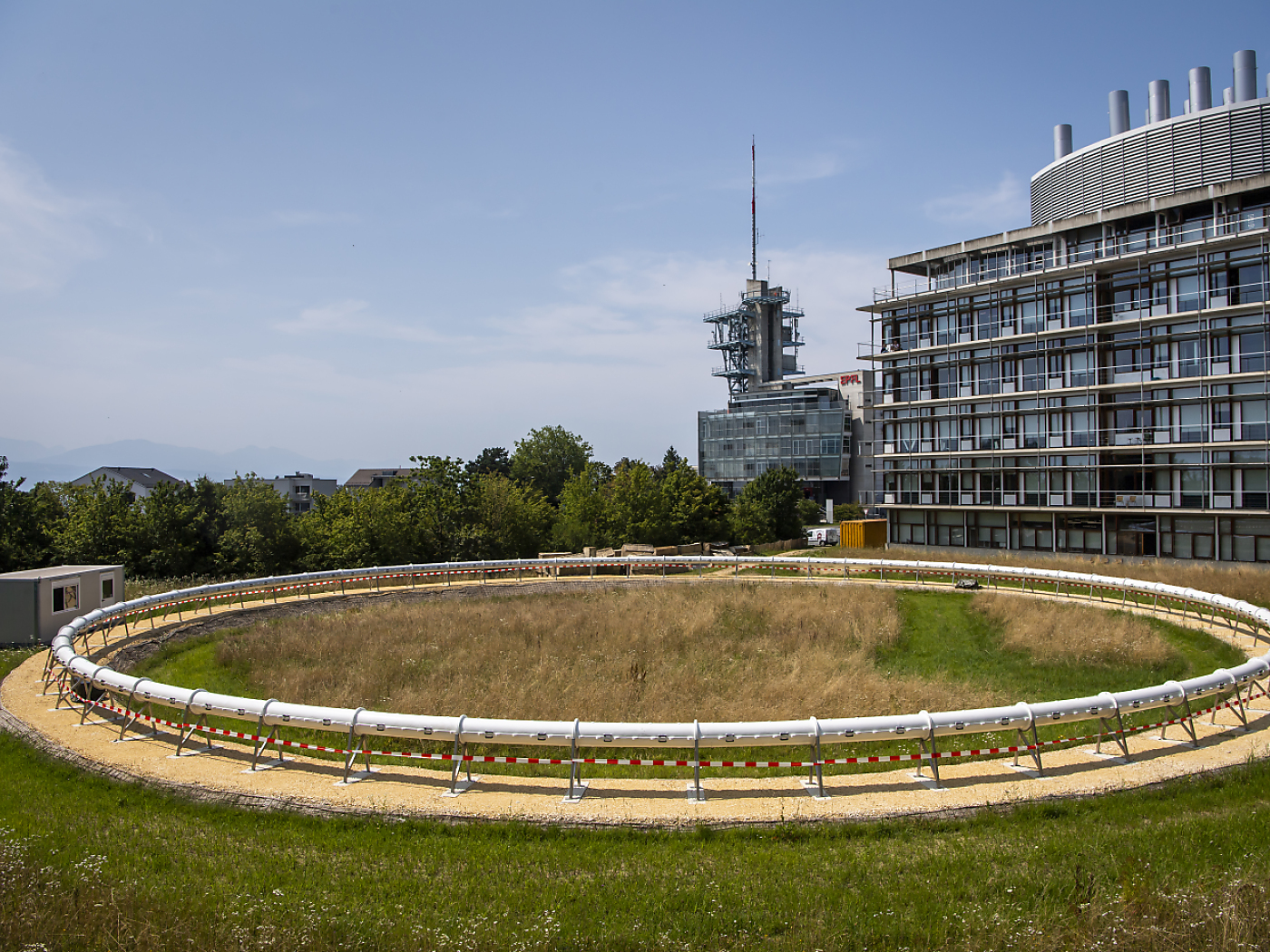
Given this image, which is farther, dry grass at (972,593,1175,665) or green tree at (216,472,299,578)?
green tree at (216,472,299,578)

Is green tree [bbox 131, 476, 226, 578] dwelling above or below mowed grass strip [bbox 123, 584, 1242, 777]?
above

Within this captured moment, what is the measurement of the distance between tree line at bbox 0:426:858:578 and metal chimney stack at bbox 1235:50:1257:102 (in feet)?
130

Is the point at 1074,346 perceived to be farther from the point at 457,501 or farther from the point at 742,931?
the point at 742,931

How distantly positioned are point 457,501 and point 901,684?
30831 mm

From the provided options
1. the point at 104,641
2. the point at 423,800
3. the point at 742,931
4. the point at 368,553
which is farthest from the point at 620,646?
the point at 368,553

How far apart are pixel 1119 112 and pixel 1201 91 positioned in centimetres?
397

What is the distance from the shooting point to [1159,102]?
1734 inches

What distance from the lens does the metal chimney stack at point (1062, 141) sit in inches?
1940

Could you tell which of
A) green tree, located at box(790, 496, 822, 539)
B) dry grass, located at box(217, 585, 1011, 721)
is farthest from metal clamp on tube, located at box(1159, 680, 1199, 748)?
green tree, located at box(790, 496, 822, 539)

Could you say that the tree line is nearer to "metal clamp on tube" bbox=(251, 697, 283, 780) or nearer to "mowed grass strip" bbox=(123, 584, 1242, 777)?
"mowed grass strip" bbox=(123, 584, 1242, 777)

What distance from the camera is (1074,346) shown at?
143 feet

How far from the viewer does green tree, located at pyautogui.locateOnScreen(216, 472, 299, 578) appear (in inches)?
1679

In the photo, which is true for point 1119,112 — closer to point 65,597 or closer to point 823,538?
point 823,538

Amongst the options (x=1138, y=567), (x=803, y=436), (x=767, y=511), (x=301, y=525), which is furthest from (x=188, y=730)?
(x=803, y=436)
